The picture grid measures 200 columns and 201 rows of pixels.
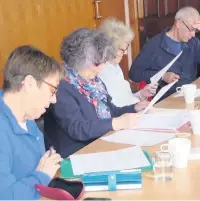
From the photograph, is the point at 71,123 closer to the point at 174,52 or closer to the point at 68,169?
the point at 68,169

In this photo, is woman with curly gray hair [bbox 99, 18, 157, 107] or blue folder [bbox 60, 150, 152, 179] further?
woman with curly gray hair [bbox 99, 18, 157, 107]

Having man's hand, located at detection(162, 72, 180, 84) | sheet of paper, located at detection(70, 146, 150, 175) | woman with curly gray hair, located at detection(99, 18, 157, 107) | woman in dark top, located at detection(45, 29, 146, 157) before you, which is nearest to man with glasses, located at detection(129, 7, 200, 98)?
man's hand, located at detection(162, 72, 180, 84)

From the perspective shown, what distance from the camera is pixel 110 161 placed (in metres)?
1.63

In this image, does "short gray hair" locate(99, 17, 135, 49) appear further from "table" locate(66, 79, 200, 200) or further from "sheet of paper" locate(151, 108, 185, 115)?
"table" locate(66, 79, 200, 200)

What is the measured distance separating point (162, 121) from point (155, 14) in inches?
130

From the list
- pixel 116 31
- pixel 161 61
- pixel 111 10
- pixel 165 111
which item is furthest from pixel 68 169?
pixel 111 10

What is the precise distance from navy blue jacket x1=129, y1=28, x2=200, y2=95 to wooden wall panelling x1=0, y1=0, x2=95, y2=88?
43.4 inches

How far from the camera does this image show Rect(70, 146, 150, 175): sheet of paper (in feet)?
5.11

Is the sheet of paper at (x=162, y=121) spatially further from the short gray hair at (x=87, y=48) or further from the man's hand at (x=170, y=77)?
the man's hand at (x=170, y=77)

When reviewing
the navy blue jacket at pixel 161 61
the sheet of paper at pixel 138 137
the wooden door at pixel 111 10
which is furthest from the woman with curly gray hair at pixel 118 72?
the wooden door at pixel 111 10

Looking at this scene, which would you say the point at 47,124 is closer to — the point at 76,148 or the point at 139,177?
the point at 76,148

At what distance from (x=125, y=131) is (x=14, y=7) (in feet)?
7.09

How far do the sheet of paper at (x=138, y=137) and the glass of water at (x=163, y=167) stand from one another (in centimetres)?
29

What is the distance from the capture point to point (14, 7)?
12.5ft
